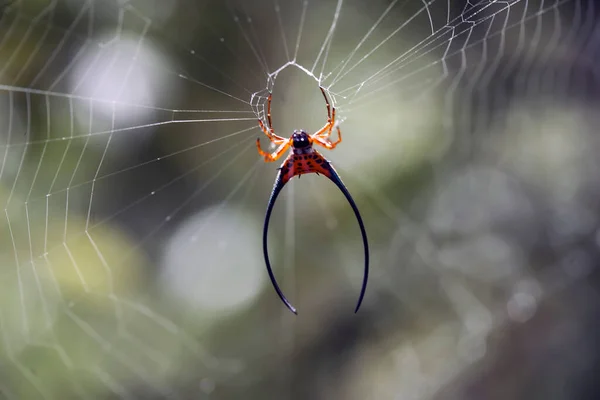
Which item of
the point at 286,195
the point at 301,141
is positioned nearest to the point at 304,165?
the point at 301,141

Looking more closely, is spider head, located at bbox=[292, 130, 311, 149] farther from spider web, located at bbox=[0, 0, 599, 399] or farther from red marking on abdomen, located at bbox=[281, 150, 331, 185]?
spider web, located at bbox=[0, 0, 599, 399]

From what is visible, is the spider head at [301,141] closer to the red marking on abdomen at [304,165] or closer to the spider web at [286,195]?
the red marking on abdomen at [304,165]

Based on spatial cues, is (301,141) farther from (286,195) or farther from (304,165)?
(286,195)

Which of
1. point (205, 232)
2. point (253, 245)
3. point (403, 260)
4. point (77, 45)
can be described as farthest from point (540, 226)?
point (77, 45)

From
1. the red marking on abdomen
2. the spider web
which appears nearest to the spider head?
the red marking on abdomen

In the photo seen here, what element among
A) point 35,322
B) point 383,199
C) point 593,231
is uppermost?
point 593,231

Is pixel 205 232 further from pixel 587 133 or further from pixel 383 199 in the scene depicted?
pixel 587 133
